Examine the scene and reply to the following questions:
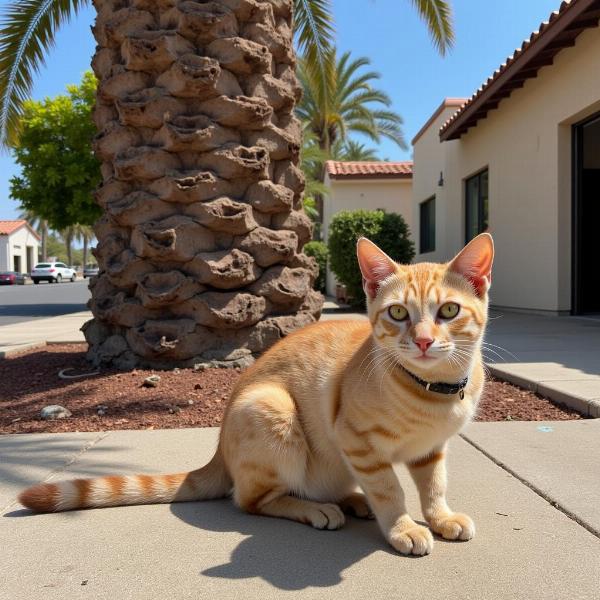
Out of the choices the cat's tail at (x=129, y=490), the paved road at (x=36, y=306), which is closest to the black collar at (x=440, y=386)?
the cat's tail at (x=129, y=490)

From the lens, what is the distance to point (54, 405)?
4.22 m

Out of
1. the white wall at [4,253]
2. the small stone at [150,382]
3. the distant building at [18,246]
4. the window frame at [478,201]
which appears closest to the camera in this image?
the small stone at [150,382]

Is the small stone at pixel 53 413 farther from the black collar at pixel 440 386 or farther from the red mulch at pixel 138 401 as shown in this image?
the black collar at pixel 440 386

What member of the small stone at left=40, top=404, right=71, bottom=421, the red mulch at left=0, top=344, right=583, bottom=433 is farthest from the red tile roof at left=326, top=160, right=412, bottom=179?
the small stone at left=40, top=404, right=71, bottom=421

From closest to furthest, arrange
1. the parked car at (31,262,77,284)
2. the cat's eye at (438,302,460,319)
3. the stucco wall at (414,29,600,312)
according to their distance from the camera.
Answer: the cat's eye at (438,302,460,319) < the stucco wall at (414,29,600,312) < the parked car at (31,262,77,284)

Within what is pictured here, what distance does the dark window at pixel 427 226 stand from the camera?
54.2 ft

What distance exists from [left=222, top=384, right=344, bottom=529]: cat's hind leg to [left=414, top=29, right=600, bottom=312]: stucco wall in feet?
27.0

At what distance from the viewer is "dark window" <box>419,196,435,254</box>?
16531mm

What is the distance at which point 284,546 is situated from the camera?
2113 millimetres

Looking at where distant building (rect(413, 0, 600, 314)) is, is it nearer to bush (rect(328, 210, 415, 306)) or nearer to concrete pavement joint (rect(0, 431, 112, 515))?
bush (rect(328, 210, 415, 306))

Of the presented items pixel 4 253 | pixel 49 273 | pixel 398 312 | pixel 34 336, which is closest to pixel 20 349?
pixel 34 336

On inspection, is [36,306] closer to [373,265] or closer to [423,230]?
[423,230]

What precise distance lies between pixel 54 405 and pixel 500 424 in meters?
3.31

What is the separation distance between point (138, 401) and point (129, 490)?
1909mm
